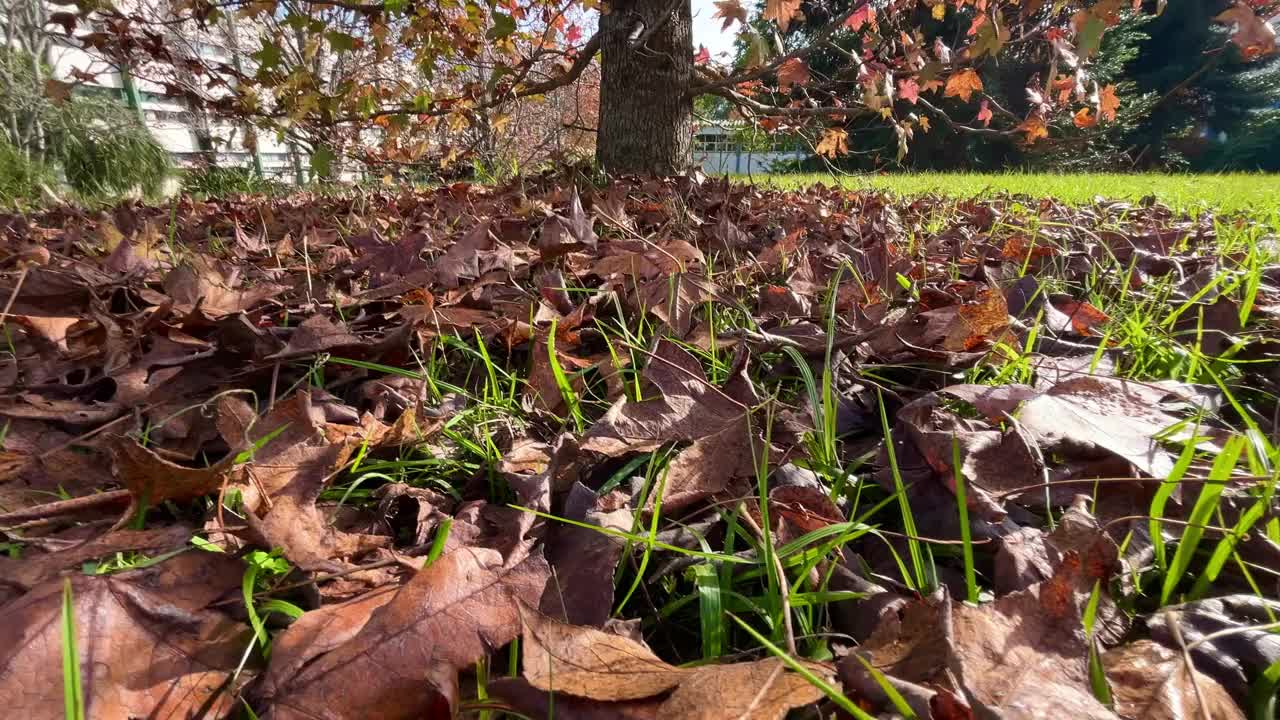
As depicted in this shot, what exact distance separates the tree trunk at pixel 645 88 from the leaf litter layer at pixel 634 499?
6.64ft

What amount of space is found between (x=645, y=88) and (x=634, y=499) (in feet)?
9.13

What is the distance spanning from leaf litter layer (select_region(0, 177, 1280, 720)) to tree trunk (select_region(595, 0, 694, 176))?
6.64ft

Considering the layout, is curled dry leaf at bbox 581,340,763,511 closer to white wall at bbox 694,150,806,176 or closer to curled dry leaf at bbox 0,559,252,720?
curled dry leaf at bbox 0,559,252,720

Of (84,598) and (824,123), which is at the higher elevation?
(824,123)

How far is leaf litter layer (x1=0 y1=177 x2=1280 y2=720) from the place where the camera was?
0.45 meters

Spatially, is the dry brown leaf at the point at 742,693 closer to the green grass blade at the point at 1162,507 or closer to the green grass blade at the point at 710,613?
the green grass blade at the point at 710,613

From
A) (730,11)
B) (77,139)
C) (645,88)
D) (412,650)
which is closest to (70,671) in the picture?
(412,650)

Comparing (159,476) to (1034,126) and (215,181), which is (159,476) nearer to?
(1034,126)

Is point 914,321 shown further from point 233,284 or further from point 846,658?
point 233,284

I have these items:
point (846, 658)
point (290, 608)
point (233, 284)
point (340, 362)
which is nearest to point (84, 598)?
point (290, 608)

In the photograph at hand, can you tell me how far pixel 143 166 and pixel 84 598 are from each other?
28.8ft

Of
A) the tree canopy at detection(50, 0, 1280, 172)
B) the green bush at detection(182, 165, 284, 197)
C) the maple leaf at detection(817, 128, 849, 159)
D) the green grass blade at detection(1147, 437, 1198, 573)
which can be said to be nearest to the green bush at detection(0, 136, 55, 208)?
the green bush at detection(182, 165, 284, 197)

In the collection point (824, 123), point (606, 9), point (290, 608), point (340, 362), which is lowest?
point (290, 608)

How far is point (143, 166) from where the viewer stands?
7.05m
